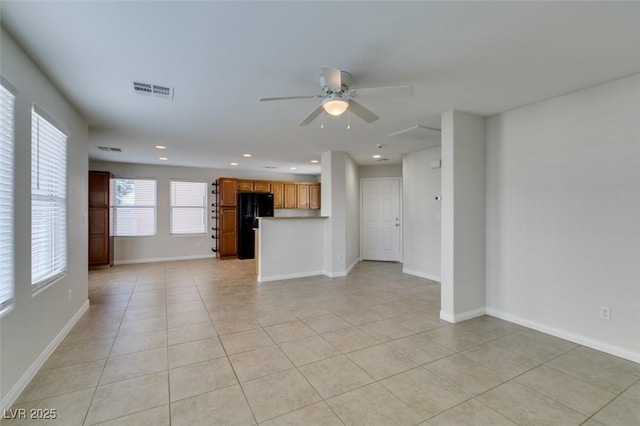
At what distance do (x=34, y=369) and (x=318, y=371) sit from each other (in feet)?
7.39

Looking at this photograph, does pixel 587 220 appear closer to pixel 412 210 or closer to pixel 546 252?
pixel 546 252

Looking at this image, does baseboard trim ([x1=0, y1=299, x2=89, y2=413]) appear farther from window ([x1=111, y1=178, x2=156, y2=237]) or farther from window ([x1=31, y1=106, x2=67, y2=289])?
window ([x1=111, y1=178, x2=156, y2=237])

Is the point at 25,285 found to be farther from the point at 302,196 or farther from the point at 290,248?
the point at 302,196

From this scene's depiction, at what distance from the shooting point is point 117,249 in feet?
23.5

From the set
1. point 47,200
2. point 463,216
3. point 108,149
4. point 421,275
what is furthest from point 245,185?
point 463,216

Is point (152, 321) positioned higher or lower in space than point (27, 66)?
lower

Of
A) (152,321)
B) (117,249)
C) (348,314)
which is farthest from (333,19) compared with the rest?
(117,249)

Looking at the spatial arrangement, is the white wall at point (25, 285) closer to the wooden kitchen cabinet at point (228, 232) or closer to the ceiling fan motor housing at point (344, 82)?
the ceiling fan motor housing at point (344, 82)

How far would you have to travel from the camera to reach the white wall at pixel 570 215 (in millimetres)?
2609

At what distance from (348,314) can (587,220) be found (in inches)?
105

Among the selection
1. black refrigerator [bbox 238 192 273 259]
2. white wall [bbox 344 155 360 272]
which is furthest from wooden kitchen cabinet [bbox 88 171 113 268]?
white wall [bbox 344 155 360 272]

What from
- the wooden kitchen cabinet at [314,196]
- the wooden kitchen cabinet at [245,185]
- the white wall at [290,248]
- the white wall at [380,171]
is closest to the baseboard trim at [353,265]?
the white wall at [290,248]

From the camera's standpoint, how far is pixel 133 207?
7.34 metres

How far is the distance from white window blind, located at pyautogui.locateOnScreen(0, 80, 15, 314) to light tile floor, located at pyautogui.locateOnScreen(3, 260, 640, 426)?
0.80 meters
